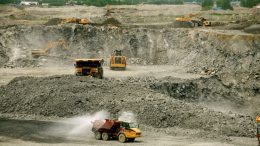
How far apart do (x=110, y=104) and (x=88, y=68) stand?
480 inches

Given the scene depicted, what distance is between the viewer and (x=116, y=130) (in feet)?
112

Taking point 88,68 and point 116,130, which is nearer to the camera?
point 116,130

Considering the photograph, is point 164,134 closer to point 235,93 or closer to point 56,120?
point 56,120

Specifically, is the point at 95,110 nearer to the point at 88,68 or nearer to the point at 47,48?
the point at 88,68

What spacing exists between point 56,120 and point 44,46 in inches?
1435

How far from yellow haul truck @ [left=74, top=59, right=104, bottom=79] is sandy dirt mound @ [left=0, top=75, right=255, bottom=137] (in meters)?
6.17

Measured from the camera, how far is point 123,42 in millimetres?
75500

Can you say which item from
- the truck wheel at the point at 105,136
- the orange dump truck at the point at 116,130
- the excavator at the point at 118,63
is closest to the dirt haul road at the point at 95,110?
the orange dump truck at the point at 116,130

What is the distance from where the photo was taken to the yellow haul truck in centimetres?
5194

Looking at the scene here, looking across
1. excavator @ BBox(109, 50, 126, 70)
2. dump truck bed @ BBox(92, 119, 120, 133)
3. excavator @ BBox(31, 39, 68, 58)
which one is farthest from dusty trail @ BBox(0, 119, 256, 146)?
excavator @ BBox(31, 39, 68, 58)

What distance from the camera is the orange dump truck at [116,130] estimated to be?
33688 millimetres

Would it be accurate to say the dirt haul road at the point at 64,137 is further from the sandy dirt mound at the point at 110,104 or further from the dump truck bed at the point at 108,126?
the sandy dirt mound at the point at 110,104

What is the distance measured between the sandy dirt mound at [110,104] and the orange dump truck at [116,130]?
5.11 meters

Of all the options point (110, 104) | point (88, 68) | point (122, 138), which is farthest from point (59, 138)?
point (88, 68)
